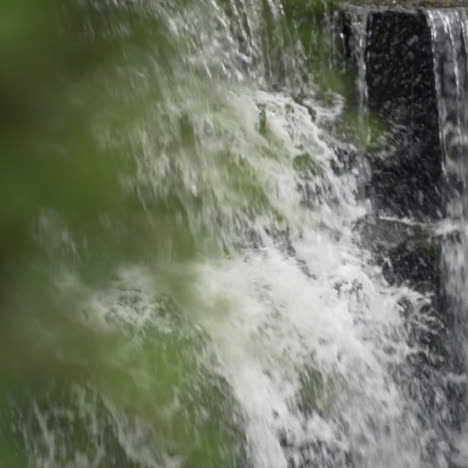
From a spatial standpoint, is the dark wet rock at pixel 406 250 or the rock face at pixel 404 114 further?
the rock face at pixel 404 114

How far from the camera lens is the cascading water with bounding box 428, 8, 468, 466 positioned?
4070 mm

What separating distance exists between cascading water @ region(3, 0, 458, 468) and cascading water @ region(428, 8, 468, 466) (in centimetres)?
34

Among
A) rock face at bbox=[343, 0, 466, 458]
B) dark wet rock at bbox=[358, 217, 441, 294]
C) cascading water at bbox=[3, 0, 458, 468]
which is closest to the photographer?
cascading water at bbox=[3, 0, 458, 468]

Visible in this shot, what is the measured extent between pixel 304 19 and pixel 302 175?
0.91m

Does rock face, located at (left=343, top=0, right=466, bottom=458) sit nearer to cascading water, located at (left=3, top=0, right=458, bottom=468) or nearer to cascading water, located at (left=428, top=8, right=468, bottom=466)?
cascading water, located at (left=428, top=8, right=468, bottom=466)

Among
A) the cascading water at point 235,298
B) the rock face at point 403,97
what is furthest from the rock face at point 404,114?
the cascading water at point 235,298

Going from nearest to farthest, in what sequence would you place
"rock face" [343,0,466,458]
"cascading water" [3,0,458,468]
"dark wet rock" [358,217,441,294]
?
"cascading water" [3,0,458,468] → "dark wet rock" [358,217,441,294] → "rock face" [343,0,466,458]

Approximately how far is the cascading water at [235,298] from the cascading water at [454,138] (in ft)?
1.11

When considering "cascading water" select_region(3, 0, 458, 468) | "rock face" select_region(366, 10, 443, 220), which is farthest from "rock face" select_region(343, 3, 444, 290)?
"cascading water" select_region(3, 0, 458, 468)

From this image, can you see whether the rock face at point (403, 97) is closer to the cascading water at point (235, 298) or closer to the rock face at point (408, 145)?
the rock face at point (408, 145)

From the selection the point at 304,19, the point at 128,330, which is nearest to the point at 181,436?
the point at 128,330

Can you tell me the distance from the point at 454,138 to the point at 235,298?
1.89 m

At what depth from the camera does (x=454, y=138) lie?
4121 mm

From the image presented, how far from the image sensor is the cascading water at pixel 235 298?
7.84ft
